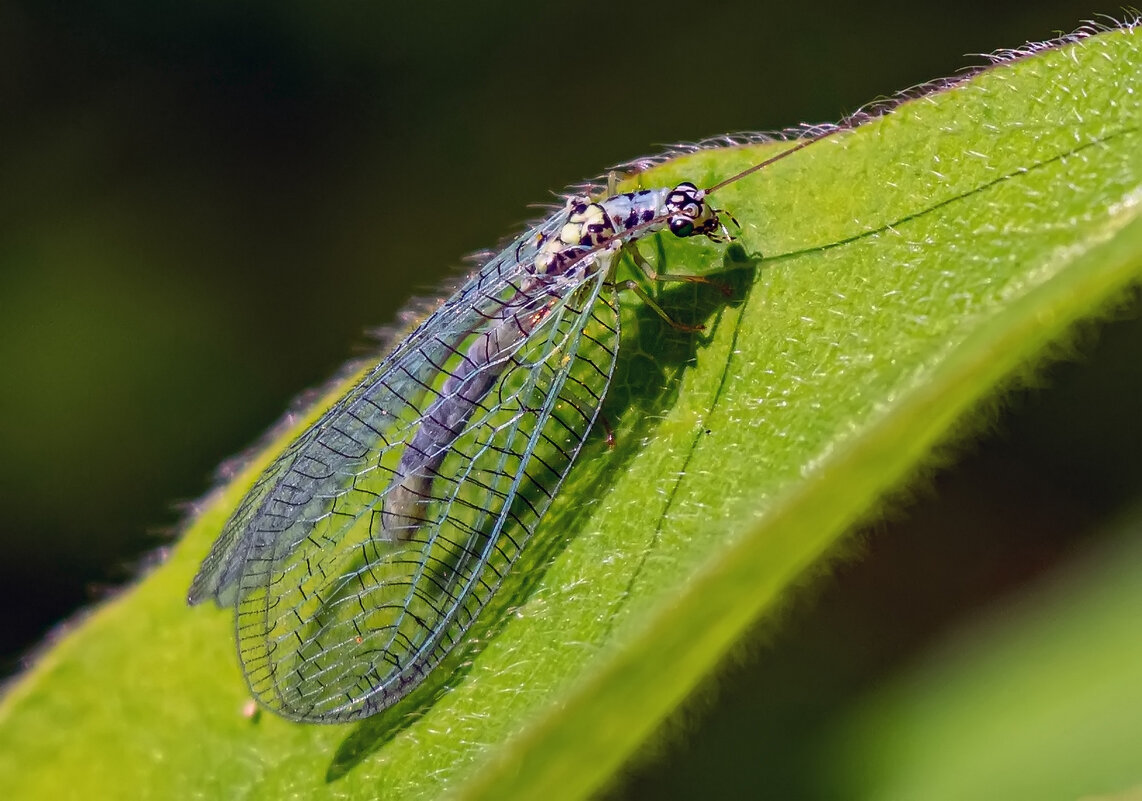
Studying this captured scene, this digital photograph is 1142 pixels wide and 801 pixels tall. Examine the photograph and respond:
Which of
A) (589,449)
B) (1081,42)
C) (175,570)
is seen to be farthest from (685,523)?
(175,570)

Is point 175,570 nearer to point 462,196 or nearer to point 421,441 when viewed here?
point 421,441

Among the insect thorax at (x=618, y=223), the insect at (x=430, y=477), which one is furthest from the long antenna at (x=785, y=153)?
the insect thorax at (x=618, y=223)

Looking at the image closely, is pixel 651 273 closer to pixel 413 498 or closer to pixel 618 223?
pixel 618 223

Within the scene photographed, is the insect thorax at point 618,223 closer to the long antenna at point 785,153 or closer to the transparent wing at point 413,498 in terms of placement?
the transparent wing at point 413,498

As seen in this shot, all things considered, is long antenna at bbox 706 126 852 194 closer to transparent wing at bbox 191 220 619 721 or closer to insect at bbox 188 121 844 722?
insect at bbox 188 121 844 722

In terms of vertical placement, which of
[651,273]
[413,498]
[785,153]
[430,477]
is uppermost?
[651,273]

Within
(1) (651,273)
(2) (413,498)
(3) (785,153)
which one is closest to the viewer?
(3) (785,153)

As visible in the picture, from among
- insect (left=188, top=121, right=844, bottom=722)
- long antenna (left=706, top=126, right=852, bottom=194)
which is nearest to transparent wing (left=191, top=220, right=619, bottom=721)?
insect (left=188, top=121, right=844, bottom=722)

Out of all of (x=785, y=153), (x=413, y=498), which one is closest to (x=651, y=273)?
(x=785, y=153)
